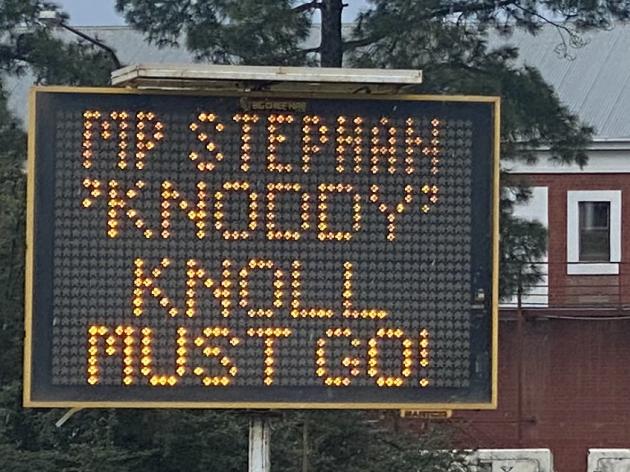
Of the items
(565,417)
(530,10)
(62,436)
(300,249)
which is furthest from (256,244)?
(565,417)

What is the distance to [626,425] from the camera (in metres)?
29.1

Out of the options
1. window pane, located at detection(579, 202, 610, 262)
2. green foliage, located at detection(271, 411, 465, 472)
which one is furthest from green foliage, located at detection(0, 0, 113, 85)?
window pane, located at detection(579, 202, 610, 262)

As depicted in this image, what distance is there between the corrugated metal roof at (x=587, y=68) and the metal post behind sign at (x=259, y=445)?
22.2 m

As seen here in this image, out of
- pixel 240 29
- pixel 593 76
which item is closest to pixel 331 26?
pixel 240 29

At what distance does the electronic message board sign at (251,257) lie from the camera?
811cm

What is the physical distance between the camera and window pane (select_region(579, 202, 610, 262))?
31.8 meters

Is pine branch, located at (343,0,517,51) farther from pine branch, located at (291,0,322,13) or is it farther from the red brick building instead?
the red brick building

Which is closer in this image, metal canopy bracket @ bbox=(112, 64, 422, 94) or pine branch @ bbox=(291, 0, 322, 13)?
metal canopy bracket @ bbox=(112, 64, 422, 94)

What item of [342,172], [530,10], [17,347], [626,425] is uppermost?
[530,10]

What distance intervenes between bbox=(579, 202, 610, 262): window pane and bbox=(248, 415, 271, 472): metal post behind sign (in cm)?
2325

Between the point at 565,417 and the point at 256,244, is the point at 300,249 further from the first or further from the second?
the point at 565,417

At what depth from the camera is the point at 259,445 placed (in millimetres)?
9117

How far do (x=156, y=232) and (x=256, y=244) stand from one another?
0.49 m

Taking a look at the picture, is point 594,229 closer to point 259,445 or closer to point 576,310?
point 576,310
